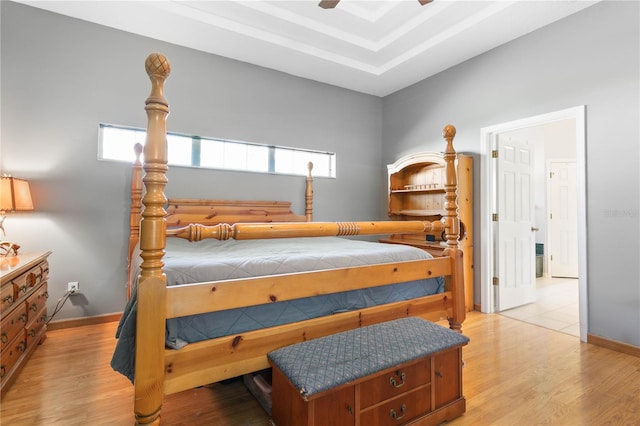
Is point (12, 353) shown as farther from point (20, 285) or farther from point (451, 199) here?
point (451, 199)

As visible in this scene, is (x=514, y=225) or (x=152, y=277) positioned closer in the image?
(x=152, y=277)

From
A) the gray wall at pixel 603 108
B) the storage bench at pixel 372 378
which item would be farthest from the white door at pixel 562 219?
the storage bench at pixel 372 378

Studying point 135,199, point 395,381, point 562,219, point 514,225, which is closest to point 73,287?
point 135,199

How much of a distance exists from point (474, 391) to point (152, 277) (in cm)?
185

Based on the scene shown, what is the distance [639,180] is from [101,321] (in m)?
4.65

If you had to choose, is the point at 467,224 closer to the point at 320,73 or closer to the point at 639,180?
the point at 639,180

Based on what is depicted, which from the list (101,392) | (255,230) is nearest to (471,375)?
(255,230)

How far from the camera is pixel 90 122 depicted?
113 inches

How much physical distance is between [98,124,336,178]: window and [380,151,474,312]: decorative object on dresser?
3.08 feet

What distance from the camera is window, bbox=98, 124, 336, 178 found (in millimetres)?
3064

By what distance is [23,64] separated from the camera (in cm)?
265

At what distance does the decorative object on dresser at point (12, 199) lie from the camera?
2158mm

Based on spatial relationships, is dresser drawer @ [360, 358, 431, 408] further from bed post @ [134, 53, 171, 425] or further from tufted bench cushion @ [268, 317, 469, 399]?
bed post @ [134, 53, 171, 425]

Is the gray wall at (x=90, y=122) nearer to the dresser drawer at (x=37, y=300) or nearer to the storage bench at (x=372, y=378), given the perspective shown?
the dresser drawer at (x=37, y=300)
